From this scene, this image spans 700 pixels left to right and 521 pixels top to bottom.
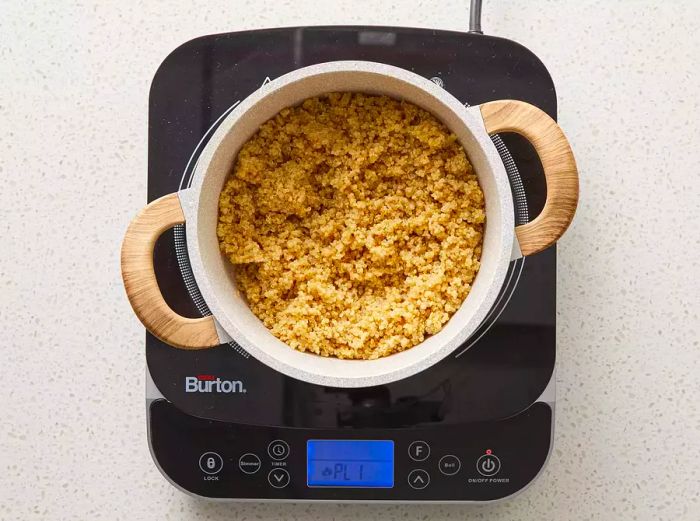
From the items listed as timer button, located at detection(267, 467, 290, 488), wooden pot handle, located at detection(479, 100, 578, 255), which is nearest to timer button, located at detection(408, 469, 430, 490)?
timer button, located at detection(267, 467, 290, 488)

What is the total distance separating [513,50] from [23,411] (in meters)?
0.80

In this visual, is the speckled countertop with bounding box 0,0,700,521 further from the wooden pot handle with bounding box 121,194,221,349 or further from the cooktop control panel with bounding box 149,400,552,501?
the wooden pot handle with bounding box 121,194,221,349

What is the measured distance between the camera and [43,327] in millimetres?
949

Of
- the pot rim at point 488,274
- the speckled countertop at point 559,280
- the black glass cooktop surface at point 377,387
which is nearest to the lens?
the pot rim at point 488,274

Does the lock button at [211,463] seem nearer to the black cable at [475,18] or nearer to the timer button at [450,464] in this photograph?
the timer button at [450,464]

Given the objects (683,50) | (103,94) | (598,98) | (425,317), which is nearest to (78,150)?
(103,94)

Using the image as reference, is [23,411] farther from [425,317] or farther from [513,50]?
[513,50]

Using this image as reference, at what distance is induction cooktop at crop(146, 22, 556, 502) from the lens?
831mm

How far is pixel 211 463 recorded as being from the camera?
34.3 inches

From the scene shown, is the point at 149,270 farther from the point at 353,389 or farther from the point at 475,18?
the point at 475,18

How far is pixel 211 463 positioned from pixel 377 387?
232 millimetres

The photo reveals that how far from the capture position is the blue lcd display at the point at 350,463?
0.87m

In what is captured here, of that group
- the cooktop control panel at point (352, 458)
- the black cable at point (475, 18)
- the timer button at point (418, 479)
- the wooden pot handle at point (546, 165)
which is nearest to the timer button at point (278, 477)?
the cooktop control panel at point (352, 458)

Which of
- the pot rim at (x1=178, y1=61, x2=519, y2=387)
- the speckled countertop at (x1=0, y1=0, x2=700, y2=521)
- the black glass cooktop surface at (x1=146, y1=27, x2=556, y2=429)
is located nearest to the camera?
the pot rim at (x1=178, y1=61, x2=519, y2=387)
